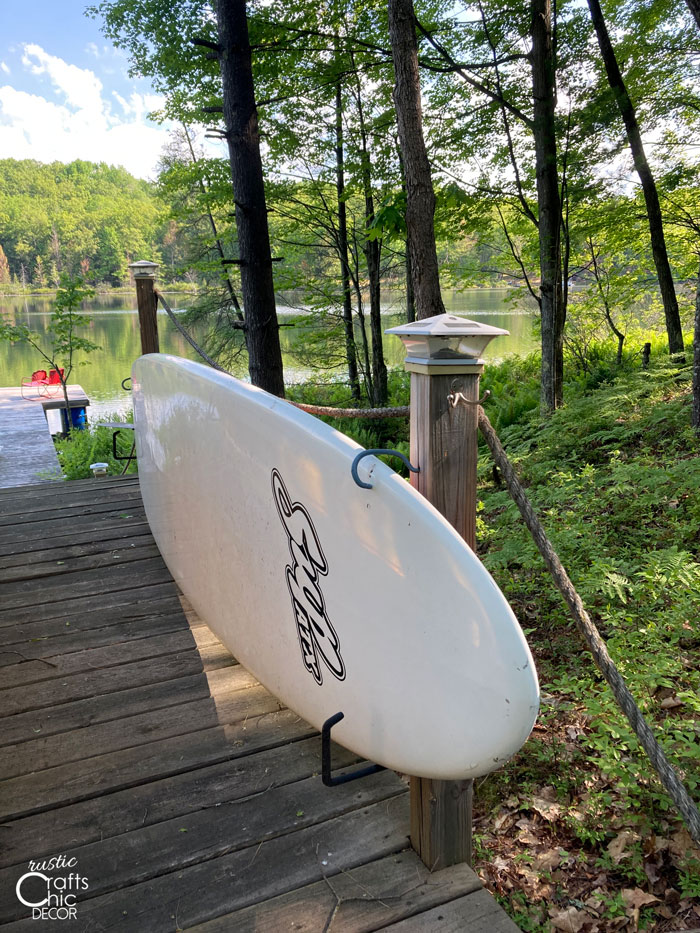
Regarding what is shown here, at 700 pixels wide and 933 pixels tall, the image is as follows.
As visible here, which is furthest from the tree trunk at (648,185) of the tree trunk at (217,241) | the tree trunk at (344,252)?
the tree trunk at (217,241)

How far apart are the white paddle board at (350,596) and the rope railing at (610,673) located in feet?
0.90

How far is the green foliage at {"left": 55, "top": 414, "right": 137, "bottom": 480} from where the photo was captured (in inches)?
273

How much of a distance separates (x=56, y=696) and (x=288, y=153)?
8.37 metres

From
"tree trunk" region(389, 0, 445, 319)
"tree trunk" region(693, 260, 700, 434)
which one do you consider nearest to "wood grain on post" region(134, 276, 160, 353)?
"tree trunk" region(389, 0, 445, 319)

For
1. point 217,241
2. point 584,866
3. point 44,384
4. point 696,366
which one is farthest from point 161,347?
point 584,866

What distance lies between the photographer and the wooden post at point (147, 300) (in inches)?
185

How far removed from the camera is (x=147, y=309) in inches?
188

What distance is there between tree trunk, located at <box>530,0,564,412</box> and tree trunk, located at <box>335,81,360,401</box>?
11.0ft

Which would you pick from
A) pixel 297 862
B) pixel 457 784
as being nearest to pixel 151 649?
pixel 297 862

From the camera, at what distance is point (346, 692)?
63.0 inches

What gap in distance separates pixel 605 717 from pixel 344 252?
29.6ft

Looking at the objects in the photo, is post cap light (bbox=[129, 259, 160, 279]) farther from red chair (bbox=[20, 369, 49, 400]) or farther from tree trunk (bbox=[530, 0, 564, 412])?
red chair (bbox=[20, 369, 49, 400])

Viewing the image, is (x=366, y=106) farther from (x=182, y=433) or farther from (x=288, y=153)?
(x=182, y=433)

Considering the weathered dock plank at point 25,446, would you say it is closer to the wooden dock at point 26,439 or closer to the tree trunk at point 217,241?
the wooden dock at point 26,439
